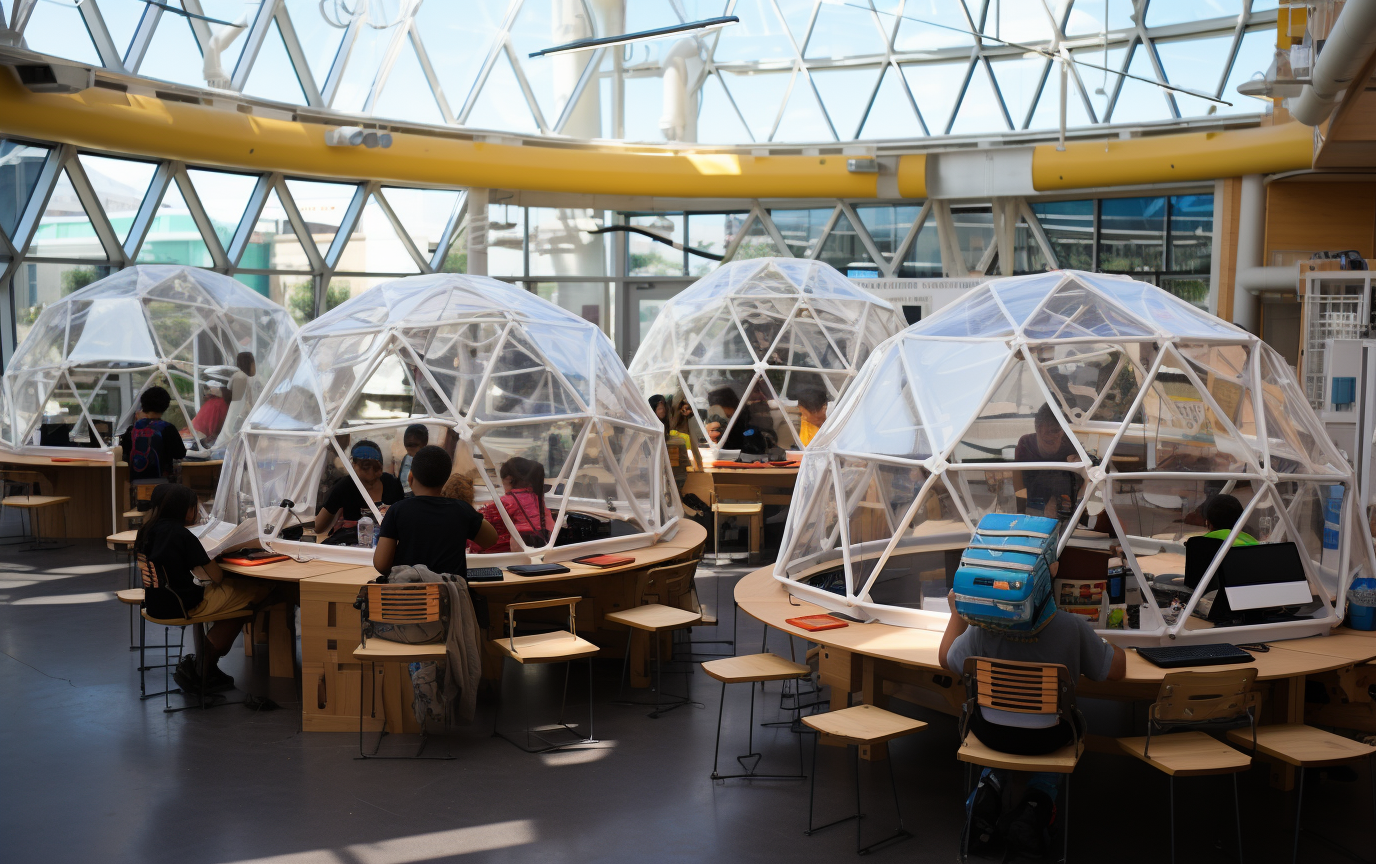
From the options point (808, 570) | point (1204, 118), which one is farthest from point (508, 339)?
point (1204, 118)

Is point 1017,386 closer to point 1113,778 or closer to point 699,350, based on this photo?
point 1113,778

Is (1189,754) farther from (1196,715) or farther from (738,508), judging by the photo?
(738,508)

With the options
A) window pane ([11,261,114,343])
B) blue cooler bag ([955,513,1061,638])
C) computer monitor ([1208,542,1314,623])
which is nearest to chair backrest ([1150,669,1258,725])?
blue cooler bag ([955,513,1061,638])

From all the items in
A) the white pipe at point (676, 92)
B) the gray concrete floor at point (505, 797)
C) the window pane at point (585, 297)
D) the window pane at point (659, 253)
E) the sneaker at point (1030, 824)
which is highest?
the white pipe at point (676, 92)

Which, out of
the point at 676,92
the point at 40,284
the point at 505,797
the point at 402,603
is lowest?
the point at 505,797

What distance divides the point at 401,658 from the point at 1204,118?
46.9ft

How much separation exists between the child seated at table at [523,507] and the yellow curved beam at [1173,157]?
37.4 feet

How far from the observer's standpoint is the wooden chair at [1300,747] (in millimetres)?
4664

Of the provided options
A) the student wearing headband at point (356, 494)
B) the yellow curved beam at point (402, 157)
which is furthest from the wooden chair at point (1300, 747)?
the yellow curved beam at point (402, 157)

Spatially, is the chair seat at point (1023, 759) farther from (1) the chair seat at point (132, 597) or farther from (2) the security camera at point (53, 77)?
(2) the security camera at point (53, 77)

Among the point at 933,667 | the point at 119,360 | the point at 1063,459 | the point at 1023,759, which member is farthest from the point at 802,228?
the point at 1023,759

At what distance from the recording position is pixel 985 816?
15.9ft

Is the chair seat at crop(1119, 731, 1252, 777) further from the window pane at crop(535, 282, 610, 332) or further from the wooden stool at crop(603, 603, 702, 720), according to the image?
the window pane at crop(535, 282, 610, 332)

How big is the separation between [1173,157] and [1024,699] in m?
12.9
